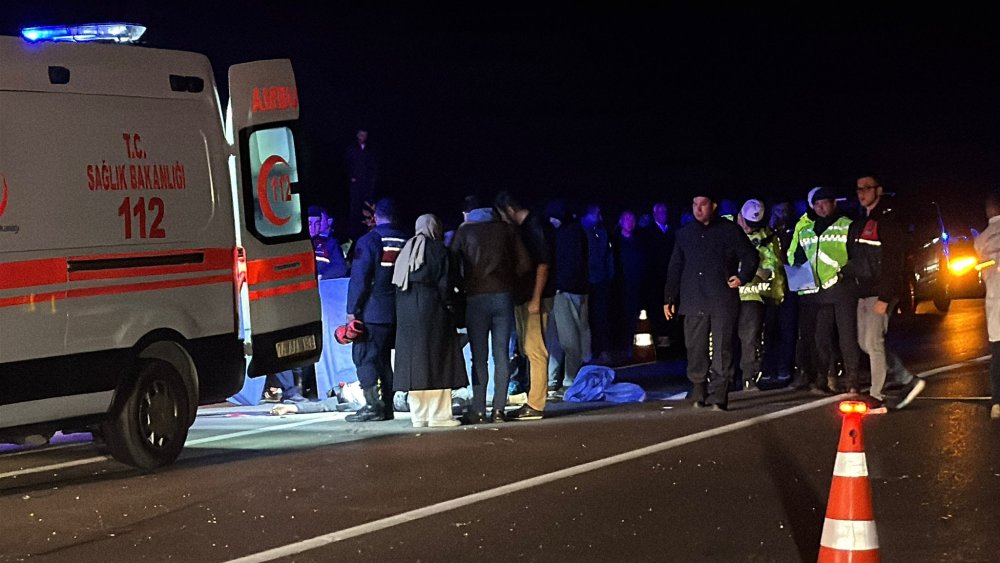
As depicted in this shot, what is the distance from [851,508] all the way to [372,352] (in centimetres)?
764

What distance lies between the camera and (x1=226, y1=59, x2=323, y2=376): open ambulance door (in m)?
11.6

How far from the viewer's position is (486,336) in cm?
1354

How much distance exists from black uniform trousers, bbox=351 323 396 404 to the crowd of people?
0.04ft

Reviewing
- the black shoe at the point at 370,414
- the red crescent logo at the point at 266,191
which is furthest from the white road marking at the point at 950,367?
the red crescent logo at the point at 266,191

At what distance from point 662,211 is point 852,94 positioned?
26.8 m

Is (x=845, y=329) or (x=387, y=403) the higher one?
(x=845, y=329)

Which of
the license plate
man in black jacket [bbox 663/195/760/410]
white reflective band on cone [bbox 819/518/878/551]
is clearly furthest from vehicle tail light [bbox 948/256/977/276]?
white reflective band on cone [bbox 819/518/878/551]

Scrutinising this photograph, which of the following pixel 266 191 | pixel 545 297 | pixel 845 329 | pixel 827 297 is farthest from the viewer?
pixel 545 297

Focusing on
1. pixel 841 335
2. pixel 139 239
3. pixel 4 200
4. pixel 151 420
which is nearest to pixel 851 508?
pixel 4 200

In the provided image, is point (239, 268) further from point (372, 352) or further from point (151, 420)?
point (372, 352)

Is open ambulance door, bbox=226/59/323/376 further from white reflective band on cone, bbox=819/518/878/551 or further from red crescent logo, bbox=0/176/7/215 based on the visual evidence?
white reflective band on cone, bbox=819/518/878/551

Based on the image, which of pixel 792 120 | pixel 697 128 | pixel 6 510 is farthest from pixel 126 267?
pixel 792 120

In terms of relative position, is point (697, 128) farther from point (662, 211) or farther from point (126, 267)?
point (126, 267)

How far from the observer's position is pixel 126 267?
10430 millimetres
